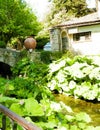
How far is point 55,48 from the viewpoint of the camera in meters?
27.9

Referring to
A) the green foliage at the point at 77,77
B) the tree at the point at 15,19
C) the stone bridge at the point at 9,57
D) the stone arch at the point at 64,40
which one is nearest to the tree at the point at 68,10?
the stone arch at the point at 64,40

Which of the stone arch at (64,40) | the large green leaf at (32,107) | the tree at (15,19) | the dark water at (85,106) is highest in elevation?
the tree at (15,19)

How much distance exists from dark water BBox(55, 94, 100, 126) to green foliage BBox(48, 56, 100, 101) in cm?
29

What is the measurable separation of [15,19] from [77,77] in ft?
36.4

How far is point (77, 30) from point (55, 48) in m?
3.24

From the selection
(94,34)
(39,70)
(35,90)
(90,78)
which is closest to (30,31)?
(94,34)

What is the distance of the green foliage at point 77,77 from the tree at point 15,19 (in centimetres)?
865

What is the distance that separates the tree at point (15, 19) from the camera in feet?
80.5

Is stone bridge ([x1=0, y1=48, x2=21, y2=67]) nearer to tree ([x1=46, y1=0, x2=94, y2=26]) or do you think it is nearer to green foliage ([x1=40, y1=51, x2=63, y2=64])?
green foliage ([x1=40, y1=51, x2=63, y2=64])

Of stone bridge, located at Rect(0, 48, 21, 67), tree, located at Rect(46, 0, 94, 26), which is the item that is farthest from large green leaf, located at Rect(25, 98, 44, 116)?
tree, located at Rect(46, 0, 94, 26)

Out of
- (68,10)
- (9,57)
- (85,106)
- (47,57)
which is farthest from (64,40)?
(85,106)

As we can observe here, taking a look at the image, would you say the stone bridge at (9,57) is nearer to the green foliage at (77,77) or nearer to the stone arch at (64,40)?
the green foliage at (77,77)

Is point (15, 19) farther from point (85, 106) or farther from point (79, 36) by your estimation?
point (85, 106)

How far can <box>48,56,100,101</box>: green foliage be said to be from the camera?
14.5m
